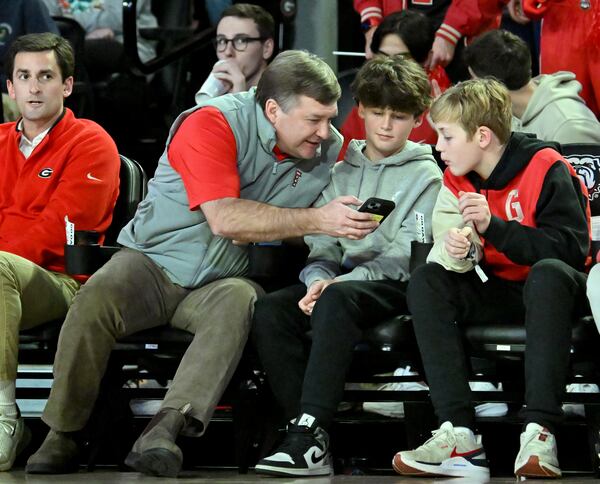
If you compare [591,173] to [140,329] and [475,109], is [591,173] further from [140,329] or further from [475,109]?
[140,329]

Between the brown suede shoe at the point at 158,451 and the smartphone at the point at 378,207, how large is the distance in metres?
0.89

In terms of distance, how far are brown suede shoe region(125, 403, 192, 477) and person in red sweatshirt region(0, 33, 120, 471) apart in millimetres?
765

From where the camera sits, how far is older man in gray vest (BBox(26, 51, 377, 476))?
405cm

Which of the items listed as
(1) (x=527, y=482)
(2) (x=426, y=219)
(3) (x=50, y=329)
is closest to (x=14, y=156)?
(3) (x=50, y=329)

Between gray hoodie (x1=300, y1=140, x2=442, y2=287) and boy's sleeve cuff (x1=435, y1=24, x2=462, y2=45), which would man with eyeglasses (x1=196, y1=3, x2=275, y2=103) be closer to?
boy's sleeve cuff (x1=435, y1=24, x2=462, y2=45)

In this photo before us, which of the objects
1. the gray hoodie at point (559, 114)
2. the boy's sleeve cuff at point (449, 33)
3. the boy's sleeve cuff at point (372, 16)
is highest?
the boy's sleeve cuff at point (372, 16)

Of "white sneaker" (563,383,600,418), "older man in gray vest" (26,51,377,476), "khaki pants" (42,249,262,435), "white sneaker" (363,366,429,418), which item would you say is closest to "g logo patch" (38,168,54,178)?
"older man in gray vest" (26,51,377,476)

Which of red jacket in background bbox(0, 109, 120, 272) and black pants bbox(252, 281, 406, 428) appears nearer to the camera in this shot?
black pants bbox(252, 281, 406, 428)

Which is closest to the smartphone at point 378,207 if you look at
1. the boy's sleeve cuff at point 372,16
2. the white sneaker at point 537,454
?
the white sneaker at point 537,454

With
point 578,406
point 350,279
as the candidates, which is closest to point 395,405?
point 578,406

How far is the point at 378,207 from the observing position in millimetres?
4031

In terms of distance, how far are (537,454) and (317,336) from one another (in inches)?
31.0

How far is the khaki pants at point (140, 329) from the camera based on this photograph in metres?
3.98

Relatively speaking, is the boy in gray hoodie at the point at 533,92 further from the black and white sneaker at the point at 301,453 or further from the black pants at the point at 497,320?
the black and white sneaker at the point at 301,453
